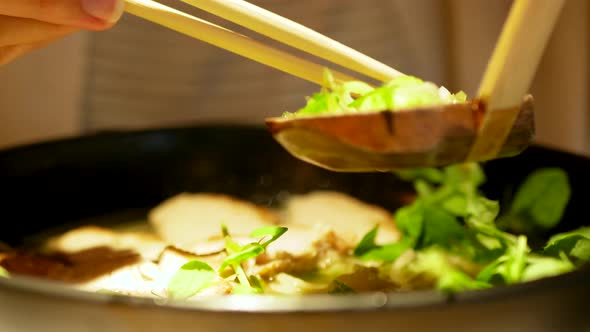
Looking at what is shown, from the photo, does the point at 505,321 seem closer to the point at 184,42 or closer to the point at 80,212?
the point at 80,212

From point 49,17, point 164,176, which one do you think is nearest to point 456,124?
point 49,17

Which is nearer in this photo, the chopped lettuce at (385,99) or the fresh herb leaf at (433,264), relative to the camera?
the chopped lettuce at (385,99)

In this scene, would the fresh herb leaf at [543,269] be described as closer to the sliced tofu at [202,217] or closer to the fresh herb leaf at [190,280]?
the fresh herb leaf at [190,280]

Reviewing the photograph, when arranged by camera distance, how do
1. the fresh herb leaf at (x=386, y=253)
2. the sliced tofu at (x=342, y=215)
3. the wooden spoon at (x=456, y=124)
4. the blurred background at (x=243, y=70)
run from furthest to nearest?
the blurred background at (x=243, y=70)
the sliced tofu at (x=342, y=215)
the fresh herb leaf at (x=386, y=253)
the wooden spoon at (x=456, y=124)

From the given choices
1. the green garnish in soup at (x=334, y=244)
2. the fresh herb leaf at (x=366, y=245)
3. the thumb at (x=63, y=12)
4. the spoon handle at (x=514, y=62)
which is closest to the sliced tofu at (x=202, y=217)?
the green garnish in soup at (x=334, y=244)

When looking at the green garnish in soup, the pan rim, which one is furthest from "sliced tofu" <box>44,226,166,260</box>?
the pan rim

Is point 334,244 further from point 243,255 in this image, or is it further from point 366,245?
point 243,255

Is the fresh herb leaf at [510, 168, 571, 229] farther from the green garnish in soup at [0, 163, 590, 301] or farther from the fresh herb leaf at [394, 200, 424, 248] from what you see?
the fresh herb leaf at [394, 200, 424, 248]

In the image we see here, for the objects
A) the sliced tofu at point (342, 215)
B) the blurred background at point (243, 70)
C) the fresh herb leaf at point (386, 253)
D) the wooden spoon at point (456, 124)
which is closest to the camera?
the wooden spoon at point (456, 124)
